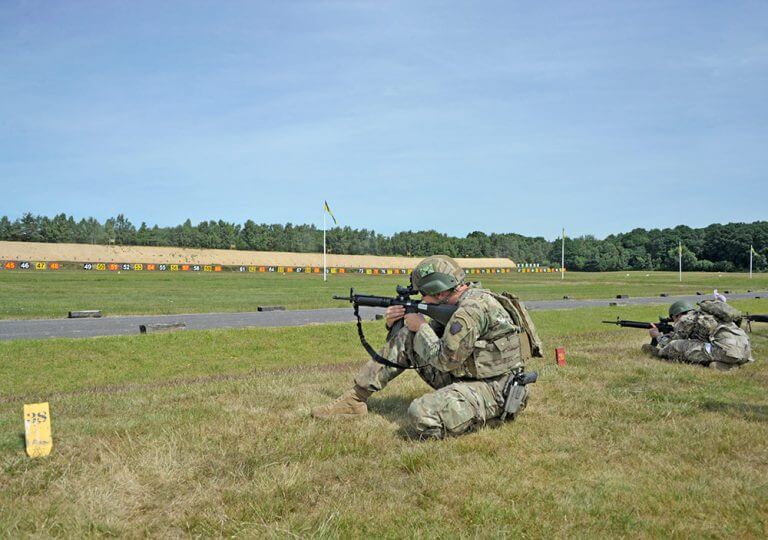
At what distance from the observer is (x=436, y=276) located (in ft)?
24.2

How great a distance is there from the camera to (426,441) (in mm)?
6742

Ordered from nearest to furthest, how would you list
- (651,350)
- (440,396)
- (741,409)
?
(440,396), (741,409), (651,350)

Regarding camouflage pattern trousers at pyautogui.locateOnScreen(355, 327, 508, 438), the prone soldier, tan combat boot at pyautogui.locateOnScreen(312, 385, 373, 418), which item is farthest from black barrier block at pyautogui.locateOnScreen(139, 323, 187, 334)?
the prone soldier

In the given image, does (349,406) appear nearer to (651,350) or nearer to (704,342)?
(704,342)

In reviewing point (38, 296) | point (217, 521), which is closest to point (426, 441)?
point (217, 521)

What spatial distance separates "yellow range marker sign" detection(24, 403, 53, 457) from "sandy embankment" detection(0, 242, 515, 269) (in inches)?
3374

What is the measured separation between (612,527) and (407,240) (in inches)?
4262

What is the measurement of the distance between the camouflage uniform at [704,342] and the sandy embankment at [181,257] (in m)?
77.7

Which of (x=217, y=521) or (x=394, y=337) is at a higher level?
(x=394, y=337)

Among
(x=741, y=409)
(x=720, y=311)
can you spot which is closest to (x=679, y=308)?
(x=720, y=311)

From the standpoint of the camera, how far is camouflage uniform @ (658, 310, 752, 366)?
39.0 feet

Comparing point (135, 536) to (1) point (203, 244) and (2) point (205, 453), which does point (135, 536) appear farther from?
(1) point (203, 244)

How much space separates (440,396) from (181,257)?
99.1 meters

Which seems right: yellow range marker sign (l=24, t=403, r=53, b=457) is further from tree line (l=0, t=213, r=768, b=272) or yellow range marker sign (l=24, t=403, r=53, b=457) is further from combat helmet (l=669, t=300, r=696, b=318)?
tree line (l=0, t=213, r=768, b=272)
